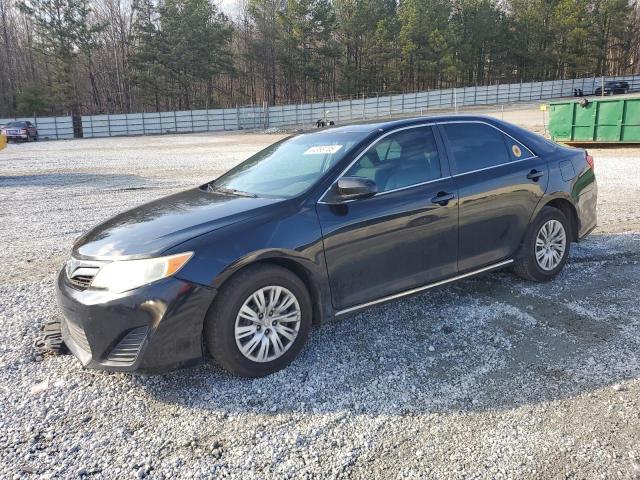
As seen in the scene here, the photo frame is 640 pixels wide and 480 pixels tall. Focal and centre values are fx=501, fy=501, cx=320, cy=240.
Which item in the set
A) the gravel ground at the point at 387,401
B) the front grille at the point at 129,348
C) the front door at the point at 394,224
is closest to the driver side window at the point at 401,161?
the front door at the point at 394,224

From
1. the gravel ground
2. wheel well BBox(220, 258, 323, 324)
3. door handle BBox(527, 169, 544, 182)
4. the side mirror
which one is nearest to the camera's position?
the gravel ground

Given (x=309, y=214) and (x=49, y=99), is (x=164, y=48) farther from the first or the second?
(x=309, y=214)

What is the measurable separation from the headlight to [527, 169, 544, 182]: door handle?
3.16m

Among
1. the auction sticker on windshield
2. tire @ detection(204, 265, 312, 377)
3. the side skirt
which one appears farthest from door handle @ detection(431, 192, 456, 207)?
tire @ detection(204, 265, 312, 377)

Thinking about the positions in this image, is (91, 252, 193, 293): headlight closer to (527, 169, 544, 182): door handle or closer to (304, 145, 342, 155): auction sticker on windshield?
(304, 145, 342, 155): auction sticker on windshield

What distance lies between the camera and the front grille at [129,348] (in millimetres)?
2883

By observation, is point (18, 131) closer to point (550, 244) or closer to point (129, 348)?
point (129, 348)

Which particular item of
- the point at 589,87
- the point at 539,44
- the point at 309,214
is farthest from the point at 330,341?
the point at 539,44

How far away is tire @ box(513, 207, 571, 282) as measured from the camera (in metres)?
4.57

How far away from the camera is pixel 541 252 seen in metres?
4.69

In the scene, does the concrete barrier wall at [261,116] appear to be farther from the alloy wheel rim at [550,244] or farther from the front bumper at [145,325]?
the front bumper at [145,325]

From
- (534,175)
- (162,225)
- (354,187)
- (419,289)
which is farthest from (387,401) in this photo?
(534,175)

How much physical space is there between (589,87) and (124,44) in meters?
59.2

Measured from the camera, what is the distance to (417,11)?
6269 cm
